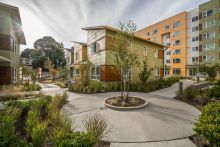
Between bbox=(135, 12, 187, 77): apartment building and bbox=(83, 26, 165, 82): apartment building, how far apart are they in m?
16.0

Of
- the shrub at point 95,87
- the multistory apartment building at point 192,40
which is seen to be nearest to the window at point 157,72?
the shrub at point 95,87

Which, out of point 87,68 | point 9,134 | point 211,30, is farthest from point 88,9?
point 211,30

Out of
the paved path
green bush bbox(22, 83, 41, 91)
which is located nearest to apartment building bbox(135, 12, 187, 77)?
the paved path

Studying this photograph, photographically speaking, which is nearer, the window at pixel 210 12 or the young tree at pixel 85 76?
the young tree at pixel 85 76

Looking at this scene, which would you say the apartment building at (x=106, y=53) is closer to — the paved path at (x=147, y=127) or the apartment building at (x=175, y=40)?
the paved path at (x=147, y=127)

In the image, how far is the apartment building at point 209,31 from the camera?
28969mm

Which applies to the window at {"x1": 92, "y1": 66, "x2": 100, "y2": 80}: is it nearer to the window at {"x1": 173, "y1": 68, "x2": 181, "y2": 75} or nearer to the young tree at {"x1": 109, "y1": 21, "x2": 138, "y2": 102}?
the young tree at {"x1": 109, "y1": 21, "x2": 138, "y2": 102}

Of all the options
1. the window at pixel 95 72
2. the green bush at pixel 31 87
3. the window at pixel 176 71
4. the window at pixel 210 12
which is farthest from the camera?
the window at pixel 176 71

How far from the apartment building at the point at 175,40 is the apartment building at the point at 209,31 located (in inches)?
163

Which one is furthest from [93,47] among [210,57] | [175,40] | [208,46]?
[175,40]

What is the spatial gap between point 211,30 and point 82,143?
4036 centimetres

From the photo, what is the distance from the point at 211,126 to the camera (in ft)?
11.3

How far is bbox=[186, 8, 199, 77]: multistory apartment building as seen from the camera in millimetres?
33541

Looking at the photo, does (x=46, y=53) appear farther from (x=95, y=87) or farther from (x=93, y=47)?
(x=95, y=87)
